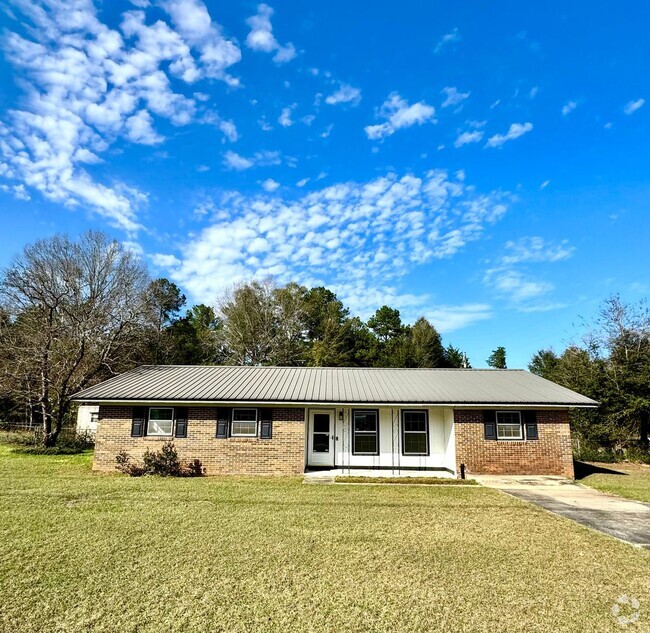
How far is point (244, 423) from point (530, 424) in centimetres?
937

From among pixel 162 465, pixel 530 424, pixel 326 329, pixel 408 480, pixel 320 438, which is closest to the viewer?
pixel 408 480

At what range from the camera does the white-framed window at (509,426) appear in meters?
14.2

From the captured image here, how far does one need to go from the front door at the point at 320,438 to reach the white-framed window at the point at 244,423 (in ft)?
6.93

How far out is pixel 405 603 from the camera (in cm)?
480

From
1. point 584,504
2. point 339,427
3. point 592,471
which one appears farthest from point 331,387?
point 592,471

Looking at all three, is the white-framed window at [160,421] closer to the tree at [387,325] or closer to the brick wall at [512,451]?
the brick wall at [512,451]

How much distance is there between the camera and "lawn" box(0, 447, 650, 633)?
14.5 feet

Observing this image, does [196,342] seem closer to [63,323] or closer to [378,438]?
[63,323]

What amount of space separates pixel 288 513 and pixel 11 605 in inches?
200

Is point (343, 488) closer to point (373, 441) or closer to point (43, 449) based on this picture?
point (373, 441)

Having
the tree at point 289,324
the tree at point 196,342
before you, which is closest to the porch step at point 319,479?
the tree at point 196,342

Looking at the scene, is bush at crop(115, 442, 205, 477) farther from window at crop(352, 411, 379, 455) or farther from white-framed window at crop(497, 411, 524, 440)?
white-framed window at crop(497, 411, 524, 440)

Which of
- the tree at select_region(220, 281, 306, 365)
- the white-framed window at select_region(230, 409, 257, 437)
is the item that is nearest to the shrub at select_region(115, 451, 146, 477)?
the white-framed window at select_region(230, 409, 257, 437)

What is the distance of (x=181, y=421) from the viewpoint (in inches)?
560
